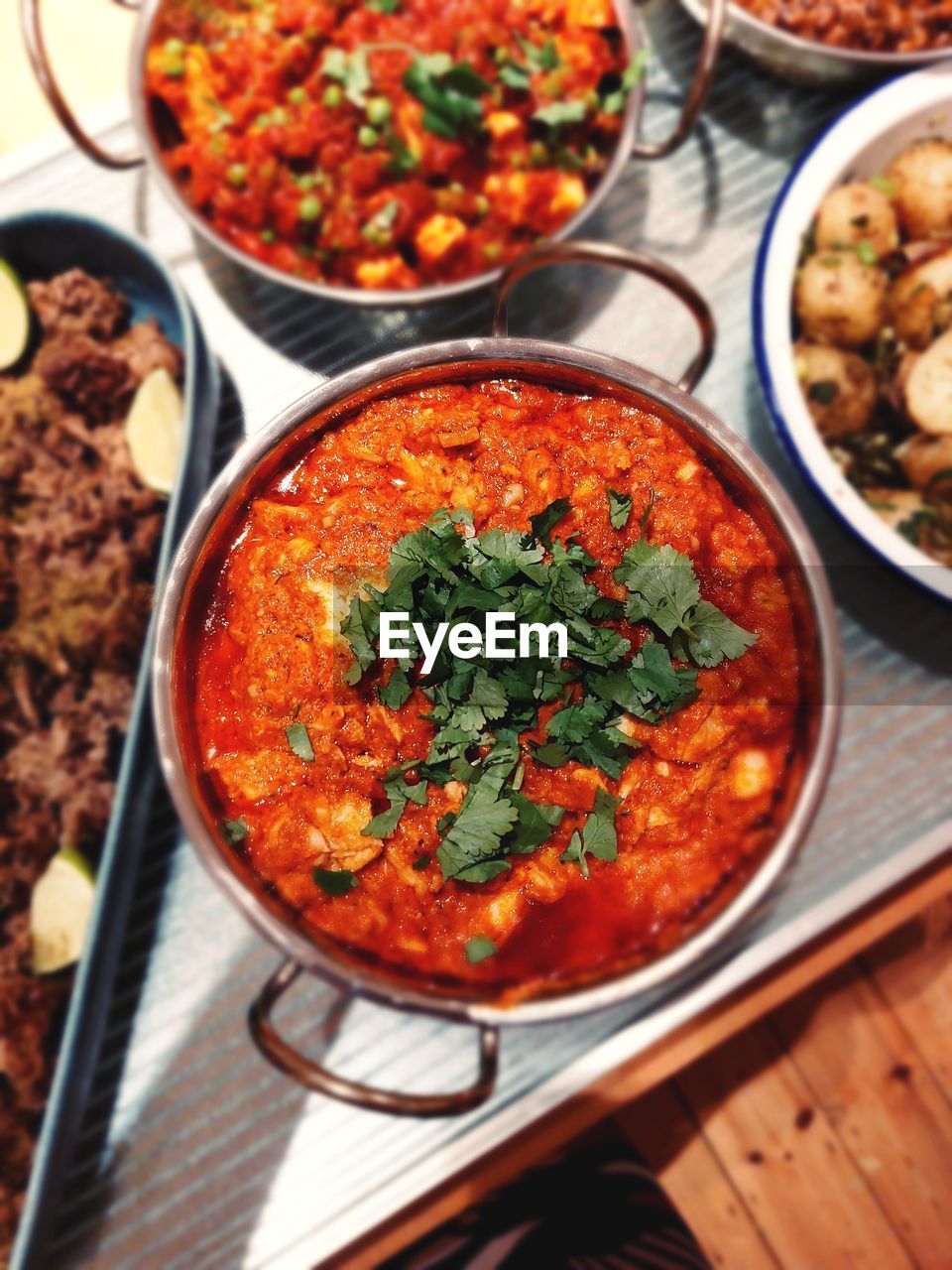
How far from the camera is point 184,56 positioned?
6.75 feet

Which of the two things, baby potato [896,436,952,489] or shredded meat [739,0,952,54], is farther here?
shredded meat [739,0,952,54]

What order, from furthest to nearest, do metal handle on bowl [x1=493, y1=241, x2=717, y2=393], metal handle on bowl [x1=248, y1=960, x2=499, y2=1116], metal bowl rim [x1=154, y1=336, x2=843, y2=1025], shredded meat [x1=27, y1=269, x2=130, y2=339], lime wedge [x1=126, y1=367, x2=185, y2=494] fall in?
1. shredded meat [x1=27, y1=269, x2=130, y2=339]
2. lime wedge [x1=126, y1=367, x2=185, y2=494]
3. metal handle on bowl [x1=493, y1=241, x2=717, y2=393]
4. metal handle on bowl [x1=248, y1=960, x2=499, y2=1116]
5. metal bowl rim [x1=154, y1=336, x2=843, y2=1025]

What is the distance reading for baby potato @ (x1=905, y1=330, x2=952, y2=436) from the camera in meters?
1.87

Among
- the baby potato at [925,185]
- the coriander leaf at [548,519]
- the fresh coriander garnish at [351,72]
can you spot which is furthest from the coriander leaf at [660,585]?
the fresh coriander garnish at [351,72]

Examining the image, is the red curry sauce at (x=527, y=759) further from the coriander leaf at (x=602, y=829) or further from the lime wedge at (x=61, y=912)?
the lime wedge at (x=61, y=912)

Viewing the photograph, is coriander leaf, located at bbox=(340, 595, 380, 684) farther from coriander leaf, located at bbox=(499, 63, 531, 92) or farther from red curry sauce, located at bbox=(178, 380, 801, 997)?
coriander leaf, located at bbox=(499, 63, 531, 92)

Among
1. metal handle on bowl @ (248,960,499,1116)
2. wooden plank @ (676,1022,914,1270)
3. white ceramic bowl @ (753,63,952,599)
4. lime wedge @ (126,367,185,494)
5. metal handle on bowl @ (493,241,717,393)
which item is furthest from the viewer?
wooden plank @ (676,1022,914,1270)

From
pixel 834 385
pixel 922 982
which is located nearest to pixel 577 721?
pixel 834 385

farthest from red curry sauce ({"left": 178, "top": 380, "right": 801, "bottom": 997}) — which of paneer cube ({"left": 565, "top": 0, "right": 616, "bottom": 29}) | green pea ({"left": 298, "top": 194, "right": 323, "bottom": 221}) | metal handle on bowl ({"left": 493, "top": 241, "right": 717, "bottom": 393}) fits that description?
paneer cube ({"left": 565, "top": 0, "right": 616, "bottom": 29})

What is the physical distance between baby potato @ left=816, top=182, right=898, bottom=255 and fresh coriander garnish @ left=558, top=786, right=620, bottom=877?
1289 millimetres

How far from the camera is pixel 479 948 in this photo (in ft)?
4.74

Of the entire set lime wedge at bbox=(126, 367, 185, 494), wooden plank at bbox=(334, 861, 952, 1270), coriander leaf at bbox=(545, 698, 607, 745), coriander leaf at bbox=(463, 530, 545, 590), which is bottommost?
wooden plank at bbox=(334, 861, 952, 1270)

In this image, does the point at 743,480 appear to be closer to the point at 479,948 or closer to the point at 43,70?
the point at 479,948

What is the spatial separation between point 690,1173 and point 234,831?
1.65m
